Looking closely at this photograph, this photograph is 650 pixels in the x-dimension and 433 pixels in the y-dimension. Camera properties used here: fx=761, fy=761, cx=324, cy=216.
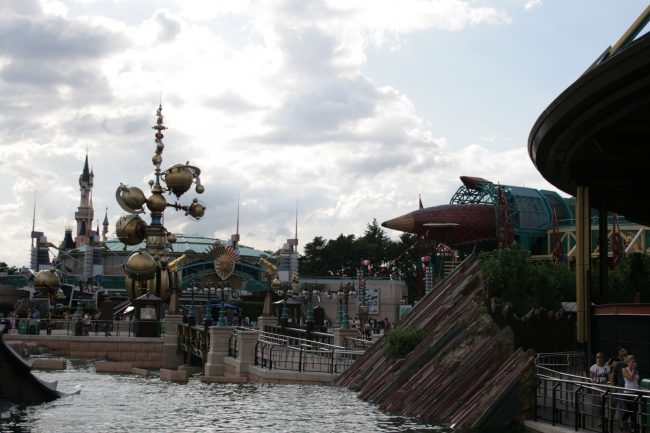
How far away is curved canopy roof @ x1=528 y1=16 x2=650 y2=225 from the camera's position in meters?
14.7

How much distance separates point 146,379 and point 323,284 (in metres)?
70.3

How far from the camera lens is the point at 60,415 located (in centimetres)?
1747

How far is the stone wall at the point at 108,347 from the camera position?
42438 millimetres

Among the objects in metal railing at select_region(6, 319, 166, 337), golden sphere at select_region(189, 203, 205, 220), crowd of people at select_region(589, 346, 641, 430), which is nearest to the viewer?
crowd of people at select_region(589, 346, 641, 430)

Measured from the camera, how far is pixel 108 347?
1679 inches

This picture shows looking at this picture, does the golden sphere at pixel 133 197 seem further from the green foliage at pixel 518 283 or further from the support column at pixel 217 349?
the green foliage at pixel 518 283

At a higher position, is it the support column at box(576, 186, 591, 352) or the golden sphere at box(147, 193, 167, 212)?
the golden sphere at box(147, 193, 167, 212)

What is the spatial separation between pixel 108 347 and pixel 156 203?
414 inches

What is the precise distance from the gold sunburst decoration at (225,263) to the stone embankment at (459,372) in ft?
154

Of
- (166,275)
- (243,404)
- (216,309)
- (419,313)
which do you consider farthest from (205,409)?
(216,309)

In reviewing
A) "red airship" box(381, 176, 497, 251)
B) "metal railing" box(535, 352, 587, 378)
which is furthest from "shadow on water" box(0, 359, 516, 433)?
"red airship" box(381, 176, 497, 251)

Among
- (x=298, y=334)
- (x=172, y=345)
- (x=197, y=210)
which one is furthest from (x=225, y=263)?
(x=298, y=334)

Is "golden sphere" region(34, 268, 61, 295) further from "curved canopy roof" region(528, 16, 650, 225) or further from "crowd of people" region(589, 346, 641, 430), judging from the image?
"crowd of people" region(589, 346, 641, 430)

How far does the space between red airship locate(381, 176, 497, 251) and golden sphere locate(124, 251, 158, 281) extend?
122 feet
